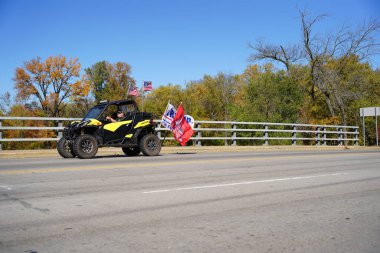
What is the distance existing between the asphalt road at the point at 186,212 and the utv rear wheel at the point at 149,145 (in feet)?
17.4

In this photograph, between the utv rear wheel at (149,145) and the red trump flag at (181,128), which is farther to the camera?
the red trump flag at (181,128)

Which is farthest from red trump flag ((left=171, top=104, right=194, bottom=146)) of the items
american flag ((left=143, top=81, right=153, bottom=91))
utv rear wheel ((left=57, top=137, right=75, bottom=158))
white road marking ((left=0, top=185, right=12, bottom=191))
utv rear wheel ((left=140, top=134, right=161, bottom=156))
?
white road marking ((left=0, top=185, right=12, bottom=191))

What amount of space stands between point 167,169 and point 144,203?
4517 mm

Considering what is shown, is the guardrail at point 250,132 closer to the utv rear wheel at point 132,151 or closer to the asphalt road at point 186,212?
the utv rear wheel at point 132,151

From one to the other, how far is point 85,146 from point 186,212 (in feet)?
28.7

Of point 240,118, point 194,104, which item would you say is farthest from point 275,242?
point 194,104

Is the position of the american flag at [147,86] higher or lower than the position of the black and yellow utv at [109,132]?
higher

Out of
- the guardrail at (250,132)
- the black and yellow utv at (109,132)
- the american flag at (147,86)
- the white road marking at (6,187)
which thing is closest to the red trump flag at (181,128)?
the guardrail at (250,132)

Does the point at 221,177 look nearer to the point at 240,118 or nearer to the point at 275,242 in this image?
the point at 275,242

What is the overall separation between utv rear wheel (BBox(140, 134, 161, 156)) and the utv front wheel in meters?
1.92

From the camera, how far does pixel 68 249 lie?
388cm

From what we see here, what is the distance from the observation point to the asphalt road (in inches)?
162

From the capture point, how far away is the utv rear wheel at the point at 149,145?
49.1 feet

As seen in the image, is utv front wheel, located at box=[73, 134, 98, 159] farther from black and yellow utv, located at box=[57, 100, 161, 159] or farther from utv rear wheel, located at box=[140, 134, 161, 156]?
utv rear wheel, located at box=[140, 134, 161, 156]
